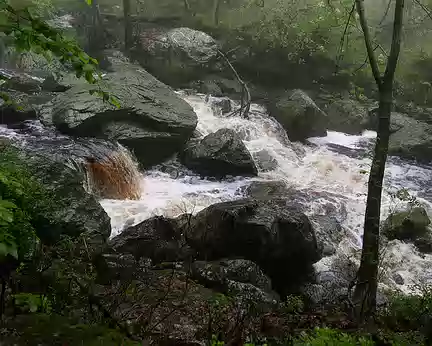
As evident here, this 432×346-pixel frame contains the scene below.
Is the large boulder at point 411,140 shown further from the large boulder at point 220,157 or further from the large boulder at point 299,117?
the large boulder at point 220,157

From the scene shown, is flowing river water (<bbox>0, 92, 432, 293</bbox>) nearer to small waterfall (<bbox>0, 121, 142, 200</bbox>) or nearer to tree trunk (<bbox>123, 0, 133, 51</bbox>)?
small waterfall (<bbox>0, 121, 142, 200</bbox>)

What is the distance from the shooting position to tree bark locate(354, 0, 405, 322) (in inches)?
247

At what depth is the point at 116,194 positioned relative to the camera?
11.4 m

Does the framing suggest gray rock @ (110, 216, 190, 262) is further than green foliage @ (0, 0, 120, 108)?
Yes

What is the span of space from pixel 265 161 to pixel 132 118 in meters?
4.56

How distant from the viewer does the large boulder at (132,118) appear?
41.9ft

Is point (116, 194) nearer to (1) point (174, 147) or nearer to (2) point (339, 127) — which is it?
(1) point (174, 147)

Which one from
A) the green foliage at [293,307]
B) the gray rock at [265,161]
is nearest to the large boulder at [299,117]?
the gray rock at [265,161]

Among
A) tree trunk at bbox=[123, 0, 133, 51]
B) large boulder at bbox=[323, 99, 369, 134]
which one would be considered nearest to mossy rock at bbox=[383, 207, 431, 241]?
large boulder at bbox=[323, 99, 369, 134]

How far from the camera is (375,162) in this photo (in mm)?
6574

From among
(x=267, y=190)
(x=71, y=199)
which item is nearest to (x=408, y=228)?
(x=267, y=190)

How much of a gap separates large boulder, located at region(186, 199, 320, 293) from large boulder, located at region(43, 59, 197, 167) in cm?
522

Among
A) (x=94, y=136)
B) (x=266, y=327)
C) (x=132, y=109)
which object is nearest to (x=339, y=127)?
(x=132, y=109)

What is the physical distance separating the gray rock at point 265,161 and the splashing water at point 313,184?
0.20m
